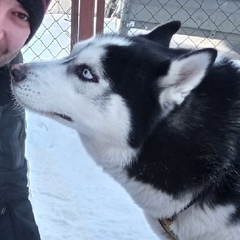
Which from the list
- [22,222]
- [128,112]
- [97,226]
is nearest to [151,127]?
[128,112]

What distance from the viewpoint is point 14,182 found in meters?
2.19

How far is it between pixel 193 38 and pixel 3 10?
3.51 meters

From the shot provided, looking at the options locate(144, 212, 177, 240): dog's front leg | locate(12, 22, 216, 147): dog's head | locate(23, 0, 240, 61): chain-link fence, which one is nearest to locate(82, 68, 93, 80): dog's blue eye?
locate(12, 22, 216, 147): dog's head

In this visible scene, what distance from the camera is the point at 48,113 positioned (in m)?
1.77

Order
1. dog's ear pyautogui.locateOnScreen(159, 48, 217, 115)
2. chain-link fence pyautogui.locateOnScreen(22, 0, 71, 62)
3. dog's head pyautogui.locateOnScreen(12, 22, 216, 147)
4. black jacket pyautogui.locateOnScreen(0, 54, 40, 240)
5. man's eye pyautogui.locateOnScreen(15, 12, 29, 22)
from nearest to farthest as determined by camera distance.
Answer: dog's ear pyautogui.locateOnScreen(159, 48, 217, 115) < dog's head pyautogui.locateOnScreen(12, 22, 216, 147) < man's eye pyautogui.locateOnScreen(15, 12, 29, 22) < black jacket pyautogui.locateOnScreen(0, 54, 40, 240) < chain-link fence pyautogui.locateOnScreen(22, 0, 71, 62)

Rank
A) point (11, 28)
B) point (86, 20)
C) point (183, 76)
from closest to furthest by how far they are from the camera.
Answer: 1. point (183, 76)
2. point (11, 28)
3. point (86, 20)

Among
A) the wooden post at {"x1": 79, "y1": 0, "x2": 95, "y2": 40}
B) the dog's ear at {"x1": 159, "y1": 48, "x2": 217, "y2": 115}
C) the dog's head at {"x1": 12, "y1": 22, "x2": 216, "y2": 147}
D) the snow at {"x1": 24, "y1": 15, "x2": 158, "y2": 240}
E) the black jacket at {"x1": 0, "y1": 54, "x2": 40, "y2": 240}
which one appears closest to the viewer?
the dog's ear at {"x1": 159, "y1": 48, "x2": 217, "y2": 115}

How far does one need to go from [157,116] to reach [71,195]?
46.2 inches

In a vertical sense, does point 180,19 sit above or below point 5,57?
below

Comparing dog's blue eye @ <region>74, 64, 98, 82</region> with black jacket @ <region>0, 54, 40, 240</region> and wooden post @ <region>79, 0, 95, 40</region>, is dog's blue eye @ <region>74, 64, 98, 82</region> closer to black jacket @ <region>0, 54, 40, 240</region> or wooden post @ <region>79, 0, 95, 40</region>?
black jacket @ <region>0, 54, 40, 240</region>

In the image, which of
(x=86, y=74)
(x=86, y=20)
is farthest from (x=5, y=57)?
(x=86, y=20)

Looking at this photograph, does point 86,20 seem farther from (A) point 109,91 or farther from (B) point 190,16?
(A) point 109,91

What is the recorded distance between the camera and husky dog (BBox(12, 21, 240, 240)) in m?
1.74

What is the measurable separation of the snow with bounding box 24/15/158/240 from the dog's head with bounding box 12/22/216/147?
2.88 ft
